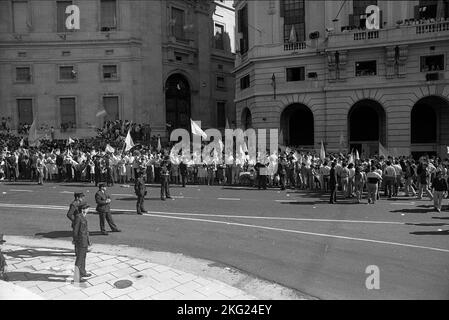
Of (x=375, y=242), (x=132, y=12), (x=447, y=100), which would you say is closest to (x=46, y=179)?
(x=132, y=12)

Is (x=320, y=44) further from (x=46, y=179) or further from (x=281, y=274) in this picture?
(x=281, y=274)

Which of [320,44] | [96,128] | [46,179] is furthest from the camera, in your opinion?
[96,128]

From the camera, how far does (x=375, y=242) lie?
39.7 feet

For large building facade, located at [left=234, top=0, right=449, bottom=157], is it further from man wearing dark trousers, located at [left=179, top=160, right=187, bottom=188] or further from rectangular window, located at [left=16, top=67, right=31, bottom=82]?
rectangular window, located at [left=16, top=67, right=31, bottom=82]

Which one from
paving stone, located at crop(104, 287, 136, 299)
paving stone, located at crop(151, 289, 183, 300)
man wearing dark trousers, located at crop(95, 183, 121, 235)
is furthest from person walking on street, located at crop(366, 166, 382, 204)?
paving stone, located at crop(104, 287, 136, 299)

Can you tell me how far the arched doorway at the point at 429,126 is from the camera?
33.2 meters

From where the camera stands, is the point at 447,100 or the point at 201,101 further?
the point at 201,101

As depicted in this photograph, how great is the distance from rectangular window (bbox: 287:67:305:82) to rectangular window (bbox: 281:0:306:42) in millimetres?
2395

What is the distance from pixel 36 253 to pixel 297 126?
93.2ft

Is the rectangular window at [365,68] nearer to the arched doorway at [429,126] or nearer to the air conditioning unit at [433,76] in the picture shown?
the air conditioning unit at [433,76]

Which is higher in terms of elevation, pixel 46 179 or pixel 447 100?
pixel 447 100

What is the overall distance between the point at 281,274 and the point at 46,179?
895 inches

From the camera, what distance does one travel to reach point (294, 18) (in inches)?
1385
